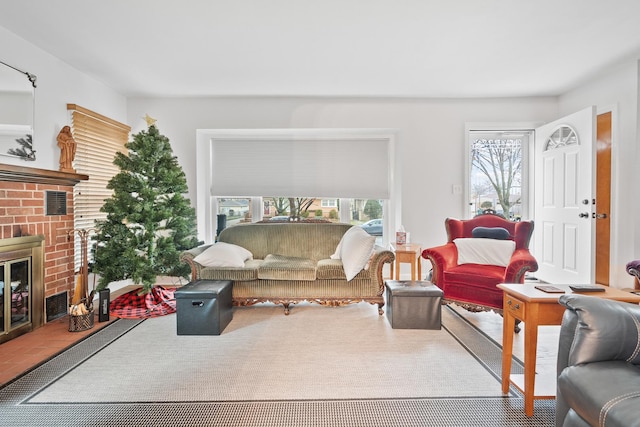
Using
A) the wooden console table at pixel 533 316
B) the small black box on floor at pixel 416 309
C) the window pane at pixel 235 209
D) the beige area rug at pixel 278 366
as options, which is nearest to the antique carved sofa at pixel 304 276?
the beige area rug at pixel 278 366

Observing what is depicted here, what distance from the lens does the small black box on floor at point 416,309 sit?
10.5ft

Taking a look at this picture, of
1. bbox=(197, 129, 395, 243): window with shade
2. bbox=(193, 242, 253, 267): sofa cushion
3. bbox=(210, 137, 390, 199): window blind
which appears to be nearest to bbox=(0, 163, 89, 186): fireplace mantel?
bbox=(193, 242, 253, 267): sofa cushion

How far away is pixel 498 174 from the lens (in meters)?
5.36

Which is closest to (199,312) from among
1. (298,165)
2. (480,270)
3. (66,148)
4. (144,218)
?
(144,218)

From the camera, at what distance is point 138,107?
16.4ft

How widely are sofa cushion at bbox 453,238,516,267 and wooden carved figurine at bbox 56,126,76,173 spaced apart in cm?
400

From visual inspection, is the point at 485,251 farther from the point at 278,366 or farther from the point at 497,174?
the point at 278,366

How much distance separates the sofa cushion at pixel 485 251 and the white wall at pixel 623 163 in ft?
4.26

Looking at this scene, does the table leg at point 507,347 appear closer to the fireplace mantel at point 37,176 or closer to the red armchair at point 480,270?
the red armchair at point 480,270

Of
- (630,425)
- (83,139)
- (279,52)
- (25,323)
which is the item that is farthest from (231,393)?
(83,139)

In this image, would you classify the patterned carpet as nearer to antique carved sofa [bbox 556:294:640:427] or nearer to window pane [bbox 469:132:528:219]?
antique carved sofa [bbox 556:294:640:427]

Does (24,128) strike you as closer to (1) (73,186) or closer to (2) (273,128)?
(1) (73,186)

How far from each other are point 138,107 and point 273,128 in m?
1.84

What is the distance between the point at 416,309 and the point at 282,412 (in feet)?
5.40
